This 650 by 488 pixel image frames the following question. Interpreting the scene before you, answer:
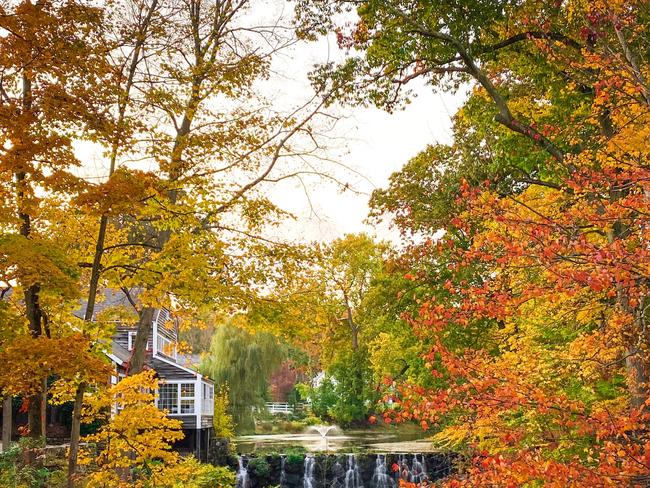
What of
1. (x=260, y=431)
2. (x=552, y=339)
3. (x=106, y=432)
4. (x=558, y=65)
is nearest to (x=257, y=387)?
(x=260, y=431)

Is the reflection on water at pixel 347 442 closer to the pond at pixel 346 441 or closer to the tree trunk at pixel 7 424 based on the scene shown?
the pond at pixel 346 441

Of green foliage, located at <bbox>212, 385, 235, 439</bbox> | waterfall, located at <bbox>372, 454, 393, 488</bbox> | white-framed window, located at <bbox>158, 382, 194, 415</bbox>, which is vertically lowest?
waterfall, located at <bbox>372, 454, 393, 488</bbox>

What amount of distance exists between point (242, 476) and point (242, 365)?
8.84 metres

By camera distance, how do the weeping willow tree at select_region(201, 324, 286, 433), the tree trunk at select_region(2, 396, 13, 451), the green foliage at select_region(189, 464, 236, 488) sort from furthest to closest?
the weeping willow tree at select_region(201, 324, 286, 433)
the tree trunk at select_region(2, 396, 13, 451)
the green foliage at select_region(189, 464, 236, 488)

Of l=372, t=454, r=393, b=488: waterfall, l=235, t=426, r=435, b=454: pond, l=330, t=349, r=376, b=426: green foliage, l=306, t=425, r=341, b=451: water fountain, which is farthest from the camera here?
l=330, t=349, r=376, b=426: green foliage

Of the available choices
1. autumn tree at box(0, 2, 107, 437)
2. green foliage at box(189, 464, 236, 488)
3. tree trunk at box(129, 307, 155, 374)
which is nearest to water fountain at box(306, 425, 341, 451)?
green foliage at box(189, 464, 236, 488)

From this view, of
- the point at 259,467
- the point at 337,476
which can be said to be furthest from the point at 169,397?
the point at 337,476

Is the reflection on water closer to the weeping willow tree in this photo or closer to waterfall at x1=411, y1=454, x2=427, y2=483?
the weeping willow tree

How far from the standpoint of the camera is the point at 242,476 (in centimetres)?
2241

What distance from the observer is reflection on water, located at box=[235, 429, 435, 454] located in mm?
25656

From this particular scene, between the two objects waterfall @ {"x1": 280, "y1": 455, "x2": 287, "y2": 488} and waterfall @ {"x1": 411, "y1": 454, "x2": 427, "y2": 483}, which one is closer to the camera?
waterfall @ {"x1": 411, "y1": 454, "x2": 427, "y2": 483}

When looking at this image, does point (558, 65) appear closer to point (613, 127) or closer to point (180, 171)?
point (613, 127)

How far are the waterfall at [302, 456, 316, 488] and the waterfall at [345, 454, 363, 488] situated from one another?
124 centimetres

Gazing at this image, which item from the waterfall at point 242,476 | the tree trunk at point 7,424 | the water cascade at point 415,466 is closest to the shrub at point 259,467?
the waterfall at point 242,476
